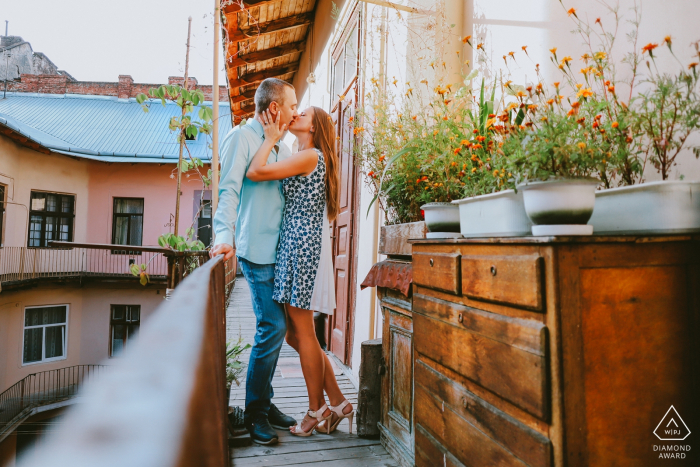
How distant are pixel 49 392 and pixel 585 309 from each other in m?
18.6

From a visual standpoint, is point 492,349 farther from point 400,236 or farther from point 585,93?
point 400,236

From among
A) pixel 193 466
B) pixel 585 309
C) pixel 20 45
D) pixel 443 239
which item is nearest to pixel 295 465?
pixel 443 239

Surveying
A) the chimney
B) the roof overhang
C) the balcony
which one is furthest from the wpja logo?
the chimney

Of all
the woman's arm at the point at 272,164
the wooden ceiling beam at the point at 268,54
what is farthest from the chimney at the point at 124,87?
the woman's arm at the point at 272,164

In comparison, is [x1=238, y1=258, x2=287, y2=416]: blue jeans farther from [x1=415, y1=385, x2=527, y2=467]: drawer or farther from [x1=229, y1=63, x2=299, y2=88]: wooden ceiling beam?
[x1=229, y1=63, x2=299, y2=88]: wooden ceiling beam

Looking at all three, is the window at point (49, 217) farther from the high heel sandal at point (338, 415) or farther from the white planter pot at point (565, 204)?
the white planter pot at point (565, 204)

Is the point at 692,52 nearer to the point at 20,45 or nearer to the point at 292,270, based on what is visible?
the point at 292,270

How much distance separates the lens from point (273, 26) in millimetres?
6773

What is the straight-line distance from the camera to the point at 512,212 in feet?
3.95

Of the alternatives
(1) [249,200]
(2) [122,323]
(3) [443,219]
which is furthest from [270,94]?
(2) [122,323]

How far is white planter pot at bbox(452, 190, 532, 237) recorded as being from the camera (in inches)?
46.6

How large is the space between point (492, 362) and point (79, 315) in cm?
1866

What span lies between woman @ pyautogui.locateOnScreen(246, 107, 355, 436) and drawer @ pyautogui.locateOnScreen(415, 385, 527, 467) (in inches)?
33.2

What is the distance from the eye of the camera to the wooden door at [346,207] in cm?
412
